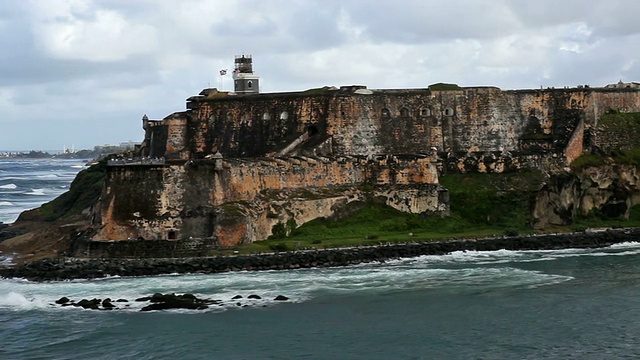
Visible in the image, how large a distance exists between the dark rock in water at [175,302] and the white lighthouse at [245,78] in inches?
1124

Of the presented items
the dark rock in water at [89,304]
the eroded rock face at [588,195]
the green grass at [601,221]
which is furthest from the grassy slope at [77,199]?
the green grass at [601,221]

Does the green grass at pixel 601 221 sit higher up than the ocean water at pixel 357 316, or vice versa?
the green grass at pixel 601 221

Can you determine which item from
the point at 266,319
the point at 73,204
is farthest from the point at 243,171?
the point at 73,204

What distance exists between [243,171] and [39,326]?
14694 millimetres

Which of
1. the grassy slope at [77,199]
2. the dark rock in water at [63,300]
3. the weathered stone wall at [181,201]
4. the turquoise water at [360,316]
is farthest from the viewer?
the grassy slope at [77,199]

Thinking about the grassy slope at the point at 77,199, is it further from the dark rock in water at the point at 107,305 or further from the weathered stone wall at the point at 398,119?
the dark rock in water at the point at 107,305

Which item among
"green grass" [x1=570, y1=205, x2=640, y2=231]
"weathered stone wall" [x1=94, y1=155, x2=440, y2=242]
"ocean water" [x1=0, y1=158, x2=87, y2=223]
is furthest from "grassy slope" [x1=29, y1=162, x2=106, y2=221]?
"green grass" [x1=570, y1=205, x2=640, y2=231]

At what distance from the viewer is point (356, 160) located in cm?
5153

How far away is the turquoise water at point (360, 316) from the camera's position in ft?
102

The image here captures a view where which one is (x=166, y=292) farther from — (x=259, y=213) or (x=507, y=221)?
(x=507, y=221)

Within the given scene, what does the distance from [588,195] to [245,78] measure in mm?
21227

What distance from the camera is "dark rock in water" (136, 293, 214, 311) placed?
35.8 m

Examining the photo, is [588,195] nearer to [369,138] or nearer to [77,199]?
[369,138]

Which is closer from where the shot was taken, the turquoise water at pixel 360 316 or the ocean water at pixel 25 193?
the turquoise water at pixel 360 316
